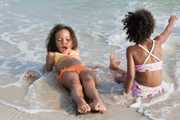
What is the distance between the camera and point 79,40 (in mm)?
6895

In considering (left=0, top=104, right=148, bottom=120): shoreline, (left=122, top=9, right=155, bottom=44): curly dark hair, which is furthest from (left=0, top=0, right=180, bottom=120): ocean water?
(left=122, top=9, right=155, bottom=44): curly dark hair

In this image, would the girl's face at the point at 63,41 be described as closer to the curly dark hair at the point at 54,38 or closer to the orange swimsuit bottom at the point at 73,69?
the curly dark hair at the point at 54,38

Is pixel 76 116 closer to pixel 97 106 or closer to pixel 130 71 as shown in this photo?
pixel 97 106

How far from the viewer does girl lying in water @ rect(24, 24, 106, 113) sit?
174 inches

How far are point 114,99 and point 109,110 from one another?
242mm

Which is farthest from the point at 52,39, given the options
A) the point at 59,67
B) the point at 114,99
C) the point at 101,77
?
the point at 114,99

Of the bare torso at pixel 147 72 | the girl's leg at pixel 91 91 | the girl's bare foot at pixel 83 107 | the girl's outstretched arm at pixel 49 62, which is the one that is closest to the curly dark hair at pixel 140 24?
the bare torso at pixel 147 72

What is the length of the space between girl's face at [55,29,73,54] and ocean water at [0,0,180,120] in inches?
15.1

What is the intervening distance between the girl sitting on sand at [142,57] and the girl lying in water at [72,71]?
426 millimetres

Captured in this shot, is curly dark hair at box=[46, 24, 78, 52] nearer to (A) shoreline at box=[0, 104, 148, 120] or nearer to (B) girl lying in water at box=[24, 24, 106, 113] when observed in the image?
(B) girl lying in water at box=[24, 24, 106, 113]

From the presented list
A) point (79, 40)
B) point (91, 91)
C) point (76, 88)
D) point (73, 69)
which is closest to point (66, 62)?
point (73, 69)

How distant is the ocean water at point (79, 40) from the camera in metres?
4.74

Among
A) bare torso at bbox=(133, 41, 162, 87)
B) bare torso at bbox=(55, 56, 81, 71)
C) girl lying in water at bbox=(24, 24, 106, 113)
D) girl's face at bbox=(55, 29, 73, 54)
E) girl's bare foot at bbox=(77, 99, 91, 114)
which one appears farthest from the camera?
girl's face at bbox=(55, 29, 73, 54)

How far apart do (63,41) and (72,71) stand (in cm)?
54
